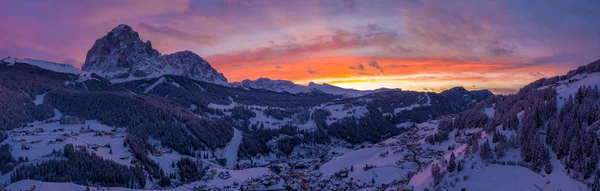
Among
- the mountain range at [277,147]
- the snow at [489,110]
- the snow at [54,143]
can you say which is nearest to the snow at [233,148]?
the mountain range at [277,147]

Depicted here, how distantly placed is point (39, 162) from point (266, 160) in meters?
86.7

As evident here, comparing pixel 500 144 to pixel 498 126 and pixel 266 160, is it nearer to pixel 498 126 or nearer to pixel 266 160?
pixel 498 126

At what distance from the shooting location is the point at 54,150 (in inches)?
3629

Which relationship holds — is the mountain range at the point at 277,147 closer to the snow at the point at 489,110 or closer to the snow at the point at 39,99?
the snow at the point at 489,110

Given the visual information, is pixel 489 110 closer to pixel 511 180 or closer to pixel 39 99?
pixel 511 180

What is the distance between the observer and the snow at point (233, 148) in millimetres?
146350

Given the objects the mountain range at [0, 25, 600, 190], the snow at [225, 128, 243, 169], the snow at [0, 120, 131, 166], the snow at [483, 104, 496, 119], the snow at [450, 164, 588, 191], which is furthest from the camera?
the snow at [225, 128, 243, 169]

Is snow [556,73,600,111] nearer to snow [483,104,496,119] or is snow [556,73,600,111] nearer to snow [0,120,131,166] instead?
snow [483,104,496,119]

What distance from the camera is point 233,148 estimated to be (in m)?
163

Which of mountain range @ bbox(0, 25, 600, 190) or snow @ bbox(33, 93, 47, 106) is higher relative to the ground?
snow @ bbox(33, 93, 47, 106)

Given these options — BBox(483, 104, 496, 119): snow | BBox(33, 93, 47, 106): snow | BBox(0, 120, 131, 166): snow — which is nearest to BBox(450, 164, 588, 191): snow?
BBox(483, 104, 496, 119): snow

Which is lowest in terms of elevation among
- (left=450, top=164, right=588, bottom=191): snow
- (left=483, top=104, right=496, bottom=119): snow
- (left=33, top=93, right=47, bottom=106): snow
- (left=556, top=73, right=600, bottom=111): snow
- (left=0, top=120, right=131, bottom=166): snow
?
(left=0, top=120, right=131, bottom=166): snow

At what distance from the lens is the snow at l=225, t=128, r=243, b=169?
146 meters

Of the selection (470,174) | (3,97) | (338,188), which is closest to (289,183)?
(338,188)
